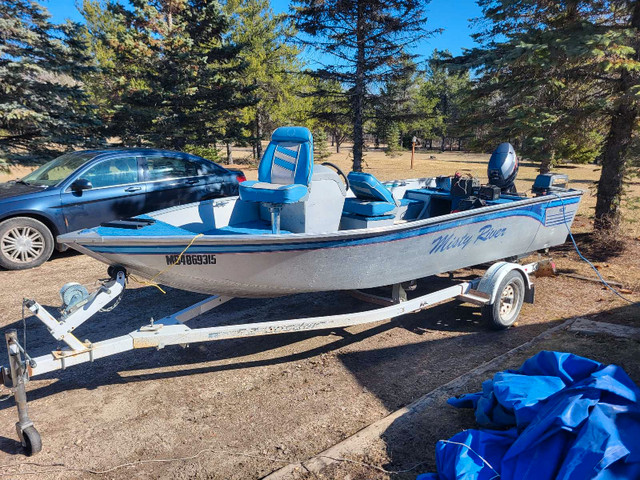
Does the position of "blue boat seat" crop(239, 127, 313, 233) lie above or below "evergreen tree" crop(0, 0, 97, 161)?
below

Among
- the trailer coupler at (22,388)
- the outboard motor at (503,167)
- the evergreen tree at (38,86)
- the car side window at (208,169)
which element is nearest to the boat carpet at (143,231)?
the trailer coupler at (22,388)

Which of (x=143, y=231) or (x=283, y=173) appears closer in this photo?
(x=143, y=231)

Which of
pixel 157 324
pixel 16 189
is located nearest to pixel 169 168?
pixel 16 189

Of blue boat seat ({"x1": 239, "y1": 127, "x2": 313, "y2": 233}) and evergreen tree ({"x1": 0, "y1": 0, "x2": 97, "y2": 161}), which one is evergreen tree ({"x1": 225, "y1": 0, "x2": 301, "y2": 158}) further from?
blue boat seat ({"x1": 239, "y1": 127, "x2": 313, "y2": 233})

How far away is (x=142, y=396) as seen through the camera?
→ 3930mm

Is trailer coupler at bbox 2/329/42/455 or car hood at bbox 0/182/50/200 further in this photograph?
car hood at bbox 0/182/50/200

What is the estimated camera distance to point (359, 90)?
15.6 m

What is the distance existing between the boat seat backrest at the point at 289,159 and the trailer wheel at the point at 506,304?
2.31m

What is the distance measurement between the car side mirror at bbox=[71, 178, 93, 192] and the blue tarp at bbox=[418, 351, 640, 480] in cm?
643

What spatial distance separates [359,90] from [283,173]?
38.0 feet

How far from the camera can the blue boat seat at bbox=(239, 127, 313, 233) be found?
14.5ft

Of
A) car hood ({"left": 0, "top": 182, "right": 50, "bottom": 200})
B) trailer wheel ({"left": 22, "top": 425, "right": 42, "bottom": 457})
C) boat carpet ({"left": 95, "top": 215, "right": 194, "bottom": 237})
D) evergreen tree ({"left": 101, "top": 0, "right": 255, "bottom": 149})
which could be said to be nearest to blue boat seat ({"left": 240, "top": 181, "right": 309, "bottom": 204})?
boat carpet ({"left": 95, "top": 215, "right": 194, "bottom": 237})

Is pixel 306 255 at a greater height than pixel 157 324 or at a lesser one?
greater

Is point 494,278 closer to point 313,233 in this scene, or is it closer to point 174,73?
point 313,233
